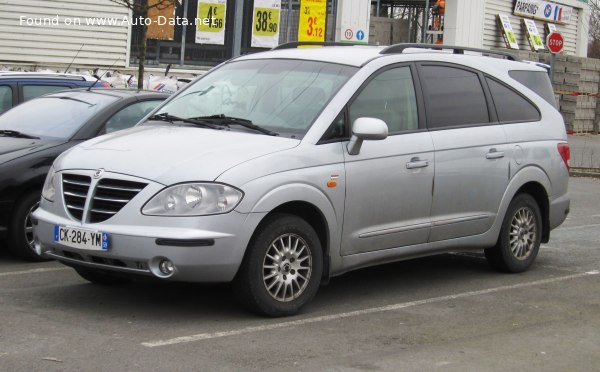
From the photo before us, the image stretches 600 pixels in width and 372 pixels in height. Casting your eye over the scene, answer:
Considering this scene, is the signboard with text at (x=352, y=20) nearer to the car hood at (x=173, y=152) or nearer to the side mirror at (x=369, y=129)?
the car hood at (x=173, y=152)

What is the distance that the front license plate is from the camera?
6.57 m

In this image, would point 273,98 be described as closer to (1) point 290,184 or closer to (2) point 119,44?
(1) point 290,184

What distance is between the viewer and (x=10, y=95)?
11.2 meters

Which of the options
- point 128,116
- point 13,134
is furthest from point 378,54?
point 13,134

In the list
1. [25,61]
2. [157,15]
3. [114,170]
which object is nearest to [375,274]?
[114,170]

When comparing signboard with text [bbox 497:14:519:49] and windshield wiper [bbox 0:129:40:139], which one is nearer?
windshield wiper [bbox 0:129:40:139]

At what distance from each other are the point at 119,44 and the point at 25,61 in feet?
7.63

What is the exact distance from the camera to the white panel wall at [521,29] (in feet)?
116

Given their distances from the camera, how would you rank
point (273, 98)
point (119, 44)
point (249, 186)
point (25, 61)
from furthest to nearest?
point (119, 44)
point (25, 61)
point (273, 98)
point (249, 186)

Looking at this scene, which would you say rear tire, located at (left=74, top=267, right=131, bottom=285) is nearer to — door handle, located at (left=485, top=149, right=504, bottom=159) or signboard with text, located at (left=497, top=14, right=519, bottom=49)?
door handle, located at (left=485, top=149, right=504, bottom=159)

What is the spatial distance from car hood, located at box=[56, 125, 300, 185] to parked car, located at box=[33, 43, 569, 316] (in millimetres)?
14

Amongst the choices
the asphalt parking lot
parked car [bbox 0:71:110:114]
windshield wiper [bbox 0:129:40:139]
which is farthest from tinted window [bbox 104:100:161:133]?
parked car [bbox 0:71:110:114]

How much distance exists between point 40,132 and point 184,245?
349 centimetres

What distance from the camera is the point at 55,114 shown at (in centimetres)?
959
